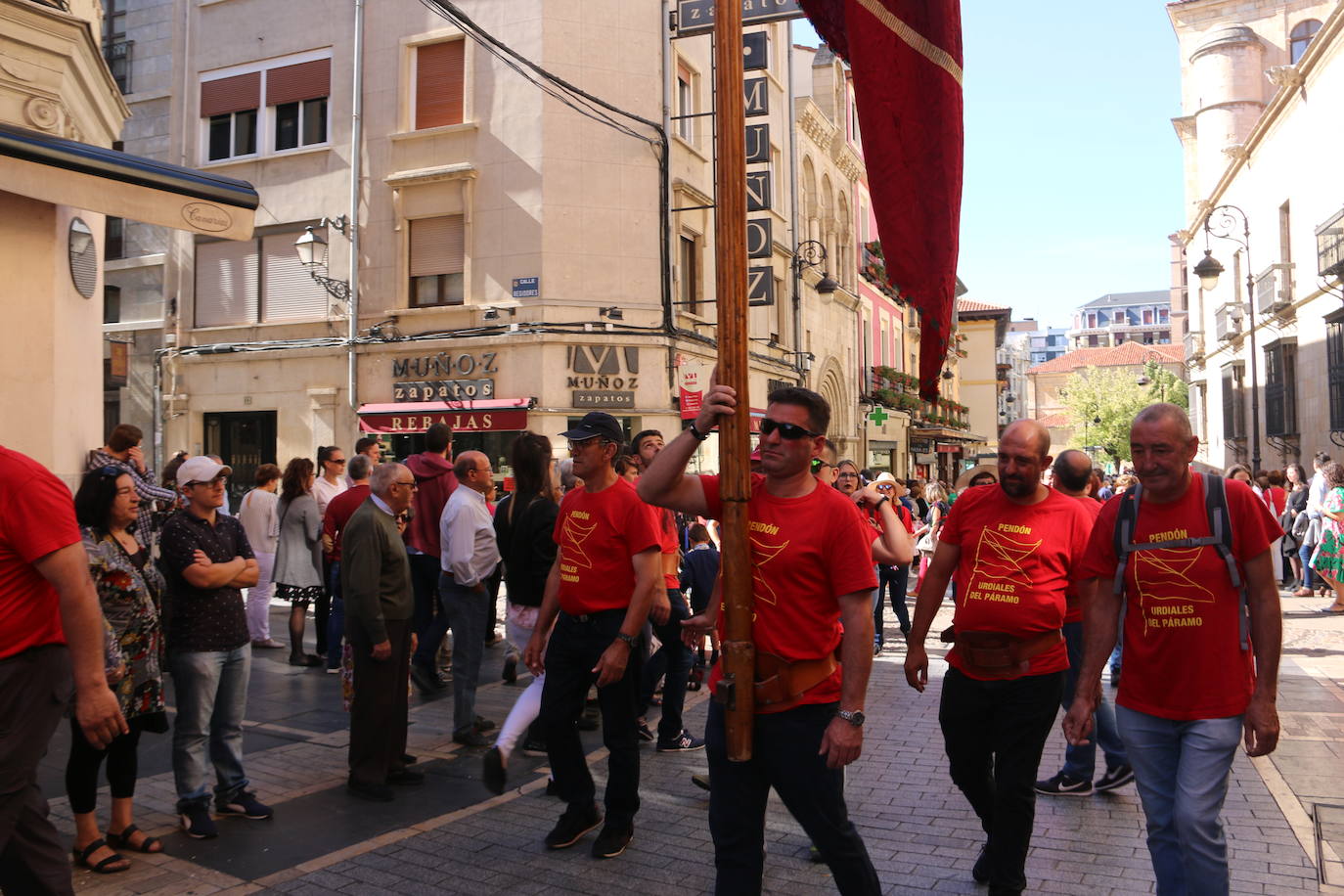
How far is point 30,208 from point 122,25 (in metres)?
15.8

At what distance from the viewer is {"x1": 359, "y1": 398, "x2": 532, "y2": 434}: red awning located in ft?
60.7

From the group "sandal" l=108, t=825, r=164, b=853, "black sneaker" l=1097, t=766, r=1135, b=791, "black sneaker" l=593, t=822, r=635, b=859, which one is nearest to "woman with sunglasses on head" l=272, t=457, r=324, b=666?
"sandal" l=108, t=825, r=164, b=853

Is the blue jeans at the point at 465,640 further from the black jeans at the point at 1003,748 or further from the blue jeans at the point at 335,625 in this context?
the black jeans at the point at 1003,748

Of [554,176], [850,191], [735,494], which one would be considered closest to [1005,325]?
[850,191]

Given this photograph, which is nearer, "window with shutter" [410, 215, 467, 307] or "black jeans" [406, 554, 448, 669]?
"black jeans" [406, 554, 448, 669]

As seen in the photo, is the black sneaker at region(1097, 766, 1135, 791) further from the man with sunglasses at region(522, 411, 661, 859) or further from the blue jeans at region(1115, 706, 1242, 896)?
the man with sunglasses at region(522, 411, 661, 859)

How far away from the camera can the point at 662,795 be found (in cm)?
568

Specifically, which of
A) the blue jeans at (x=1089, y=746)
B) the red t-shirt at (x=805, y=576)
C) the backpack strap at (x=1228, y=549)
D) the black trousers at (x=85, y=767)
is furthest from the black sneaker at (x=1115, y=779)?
the black trousers at (x=85, y=767)

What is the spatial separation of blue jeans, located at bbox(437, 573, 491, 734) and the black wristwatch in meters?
3.93

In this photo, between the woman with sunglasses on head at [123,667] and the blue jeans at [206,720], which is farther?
the blue jeans at [206,720]

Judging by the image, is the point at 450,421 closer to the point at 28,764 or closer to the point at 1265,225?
the point at 28,764

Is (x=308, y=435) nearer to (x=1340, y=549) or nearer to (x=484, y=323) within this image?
(x=484, y=323)

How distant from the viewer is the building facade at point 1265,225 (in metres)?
22.5

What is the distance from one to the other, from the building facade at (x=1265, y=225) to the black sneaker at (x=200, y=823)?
21943mm
